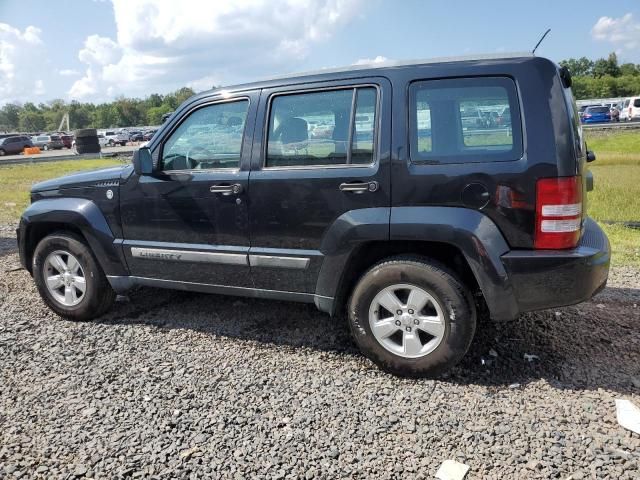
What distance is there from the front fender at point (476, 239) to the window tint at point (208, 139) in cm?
141

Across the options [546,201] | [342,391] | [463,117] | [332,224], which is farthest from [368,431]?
[463,117]

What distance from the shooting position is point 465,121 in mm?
3162

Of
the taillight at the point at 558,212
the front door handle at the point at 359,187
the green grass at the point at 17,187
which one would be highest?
the front door handle at the point at 359,187

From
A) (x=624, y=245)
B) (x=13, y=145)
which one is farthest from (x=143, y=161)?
(x=13, y=145)

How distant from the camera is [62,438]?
2840 mm

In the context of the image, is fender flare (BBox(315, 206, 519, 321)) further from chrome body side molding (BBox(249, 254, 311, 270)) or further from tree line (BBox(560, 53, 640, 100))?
tree line (BBox(560, 53, 640, 100))

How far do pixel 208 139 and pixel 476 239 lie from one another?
6.92 ft

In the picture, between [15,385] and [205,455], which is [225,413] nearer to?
[205,455]

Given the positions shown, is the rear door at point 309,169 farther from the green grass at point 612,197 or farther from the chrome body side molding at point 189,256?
the green grass at point 612,197

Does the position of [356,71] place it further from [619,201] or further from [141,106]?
[141,106]

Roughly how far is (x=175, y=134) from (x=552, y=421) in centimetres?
322

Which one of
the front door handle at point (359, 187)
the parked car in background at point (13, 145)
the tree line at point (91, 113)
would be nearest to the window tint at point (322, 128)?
the front door handle at point (359, 187)

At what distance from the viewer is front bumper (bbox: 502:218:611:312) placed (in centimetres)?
295

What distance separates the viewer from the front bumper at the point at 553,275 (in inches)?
116
